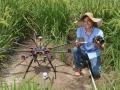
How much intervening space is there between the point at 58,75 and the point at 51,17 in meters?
1.41

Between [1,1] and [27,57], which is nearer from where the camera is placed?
[27,57]

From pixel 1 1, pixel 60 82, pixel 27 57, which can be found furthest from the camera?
pixel 1 1

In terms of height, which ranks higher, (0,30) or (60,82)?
(0,30)

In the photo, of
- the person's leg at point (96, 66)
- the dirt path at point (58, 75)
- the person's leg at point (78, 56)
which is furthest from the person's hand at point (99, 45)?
the dirt path at point (58, 75)

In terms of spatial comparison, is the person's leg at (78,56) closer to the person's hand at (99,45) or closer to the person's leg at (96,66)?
the person's leg at (96,66)

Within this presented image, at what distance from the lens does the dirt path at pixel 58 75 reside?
19.8 ft

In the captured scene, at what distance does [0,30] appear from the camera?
6820mm

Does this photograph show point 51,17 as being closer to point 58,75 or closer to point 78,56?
point 78,56

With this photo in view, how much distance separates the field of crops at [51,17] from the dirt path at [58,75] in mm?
336

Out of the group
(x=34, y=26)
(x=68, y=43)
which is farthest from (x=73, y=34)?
(x=34, y=26)

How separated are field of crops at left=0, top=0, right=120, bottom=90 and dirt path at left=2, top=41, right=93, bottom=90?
34 centimetres

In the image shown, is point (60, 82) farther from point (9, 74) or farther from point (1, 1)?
point (1, 1)

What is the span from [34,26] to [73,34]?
0.78 metres

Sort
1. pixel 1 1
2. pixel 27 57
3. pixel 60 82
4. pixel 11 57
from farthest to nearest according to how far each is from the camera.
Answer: pixel 1 1 < pixel 11 57 < pixel 27 57 < pixel 60 82
